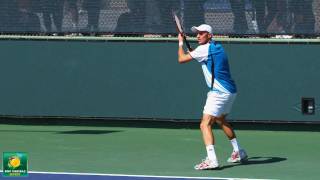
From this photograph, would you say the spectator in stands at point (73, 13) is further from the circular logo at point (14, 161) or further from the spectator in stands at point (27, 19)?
the circular logo at point (14, 161)

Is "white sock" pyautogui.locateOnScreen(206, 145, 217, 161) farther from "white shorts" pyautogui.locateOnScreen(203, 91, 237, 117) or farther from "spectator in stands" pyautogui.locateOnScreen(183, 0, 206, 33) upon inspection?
"spectator in stands" pyautogui.locateOnScreen(183, 0, 206, 33)

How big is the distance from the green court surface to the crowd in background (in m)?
1.54

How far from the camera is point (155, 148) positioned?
37.4ft

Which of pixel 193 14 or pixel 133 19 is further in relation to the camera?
pixel 133 19

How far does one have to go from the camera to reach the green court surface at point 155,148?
9.61 metres

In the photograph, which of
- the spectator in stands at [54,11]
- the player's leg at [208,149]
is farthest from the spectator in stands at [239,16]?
the player's leg at [208,149]

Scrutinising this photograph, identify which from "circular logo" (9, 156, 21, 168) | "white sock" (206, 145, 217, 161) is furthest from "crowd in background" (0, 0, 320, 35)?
"circular logo" (9, 156, 21, 168)

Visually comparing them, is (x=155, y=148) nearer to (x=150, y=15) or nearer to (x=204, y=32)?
(x=204, y=32)

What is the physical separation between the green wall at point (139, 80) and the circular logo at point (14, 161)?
4947 millimetres

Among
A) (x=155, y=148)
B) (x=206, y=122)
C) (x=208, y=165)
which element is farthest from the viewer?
(x=155, y=148)

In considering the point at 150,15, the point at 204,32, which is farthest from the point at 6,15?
the point at 204,32

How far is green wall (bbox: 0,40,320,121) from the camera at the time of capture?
1292 centimetres

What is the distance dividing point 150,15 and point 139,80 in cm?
102

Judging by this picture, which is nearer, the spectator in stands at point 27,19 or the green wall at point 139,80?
the green wall at point 139,80
